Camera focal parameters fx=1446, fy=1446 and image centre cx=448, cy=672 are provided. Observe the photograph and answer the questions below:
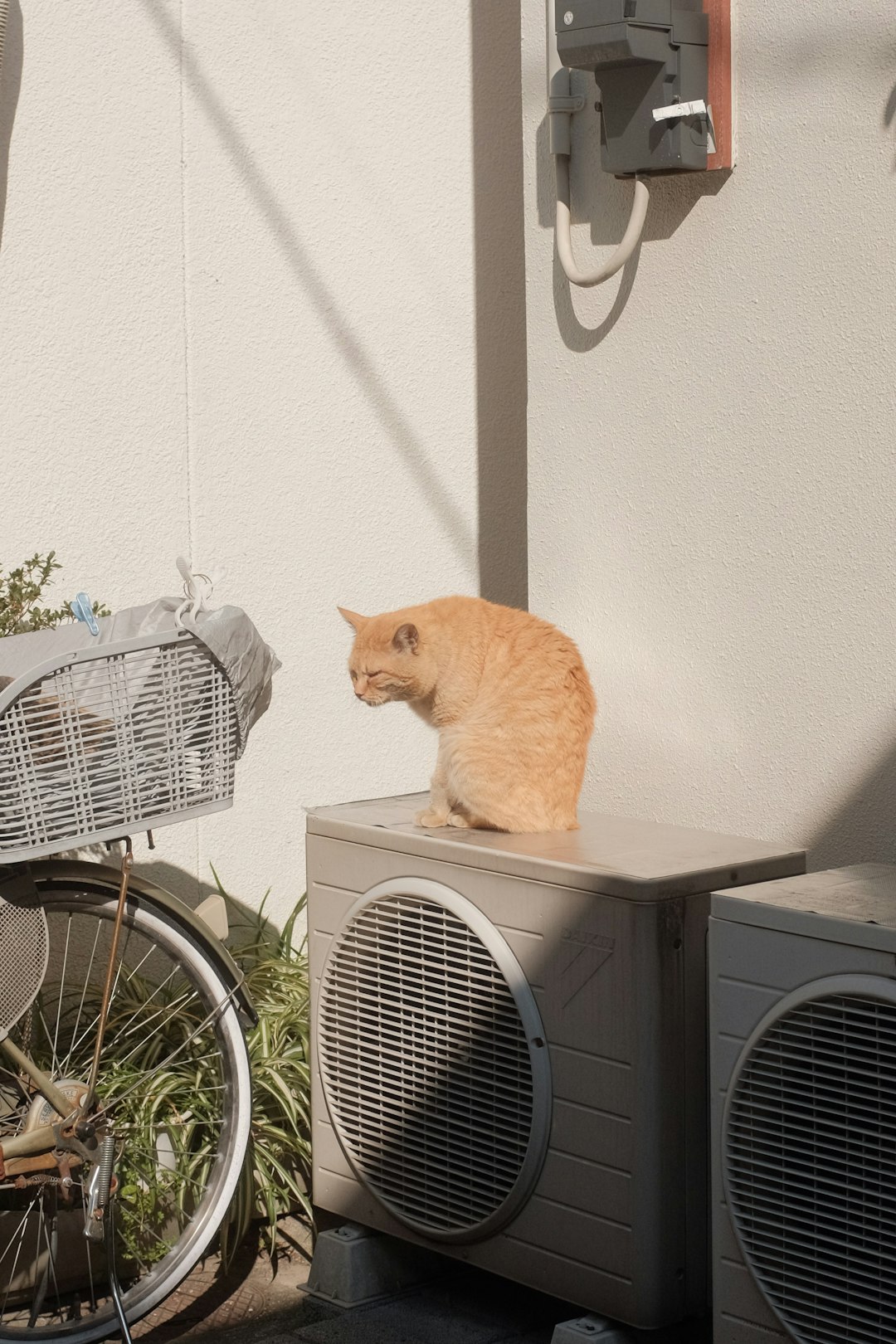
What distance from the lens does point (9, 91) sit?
2.81 metres

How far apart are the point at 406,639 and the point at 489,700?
18cm

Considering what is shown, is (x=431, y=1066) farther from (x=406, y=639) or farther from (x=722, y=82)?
(x=722, y=82)

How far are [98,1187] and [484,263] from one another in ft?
7.84

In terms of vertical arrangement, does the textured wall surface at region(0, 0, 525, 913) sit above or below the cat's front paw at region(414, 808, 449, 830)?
above

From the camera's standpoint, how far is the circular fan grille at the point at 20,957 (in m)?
2.25

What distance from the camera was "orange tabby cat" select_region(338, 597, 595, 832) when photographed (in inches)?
96.0

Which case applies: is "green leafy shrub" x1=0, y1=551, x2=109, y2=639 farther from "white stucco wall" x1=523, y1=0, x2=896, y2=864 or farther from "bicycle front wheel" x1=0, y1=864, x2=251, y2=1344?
"white stucco wall" x1=523, y1=0, x2=896, y2=864

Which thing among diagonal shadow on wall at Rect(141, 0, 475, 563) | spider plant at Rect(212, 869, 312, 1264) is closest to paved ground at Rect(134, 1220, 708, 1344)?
spider plant at Rect(212, 869, 312, 1264)

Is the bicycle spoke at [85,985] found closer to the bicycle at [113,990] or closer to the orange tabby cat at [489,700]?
the bicycle at [113,990]

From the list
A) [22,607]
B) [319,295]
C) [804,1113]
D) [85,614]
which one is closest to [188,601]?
[85,614]

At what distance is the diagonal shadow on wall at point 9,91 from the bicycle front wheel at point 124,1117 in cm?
138

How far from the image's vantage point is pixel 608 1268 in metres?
2.12

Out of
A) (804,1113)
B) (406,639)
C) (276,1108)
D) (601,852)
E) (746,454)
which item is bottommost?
(276,1108)

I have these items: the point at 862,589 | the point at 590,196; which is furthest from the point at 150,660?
the point at 590,196
